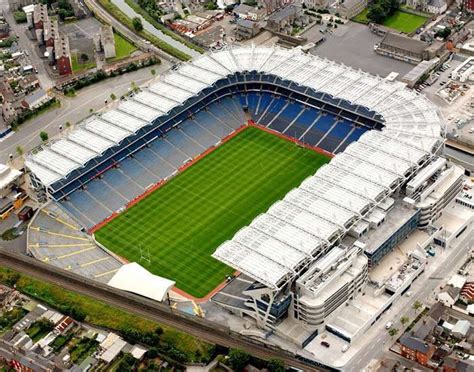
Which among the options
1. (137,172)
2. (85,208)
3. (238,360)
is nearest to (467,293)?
(238,360)

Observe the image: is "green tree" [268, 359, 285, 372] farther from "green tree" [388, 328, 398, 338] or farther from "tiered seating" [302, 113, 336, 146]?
"tiered seating" [302, 113, 336, 146]

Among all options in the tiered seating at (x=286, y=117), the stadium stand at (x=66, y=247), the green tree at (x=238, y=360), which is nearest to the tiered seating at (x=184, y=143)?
the tiered seating at (x=286, y=117)

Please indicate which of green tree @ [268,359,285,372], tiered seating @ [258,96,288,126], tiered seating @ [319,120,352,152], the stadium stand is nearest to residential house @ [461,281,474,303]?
green tree @ [268,359,285,372]

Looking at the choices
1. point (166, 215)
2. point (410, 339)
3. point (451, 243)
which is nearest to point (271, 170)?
point (166, 215)

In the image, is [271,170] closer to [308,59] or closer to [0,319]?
[308,59]

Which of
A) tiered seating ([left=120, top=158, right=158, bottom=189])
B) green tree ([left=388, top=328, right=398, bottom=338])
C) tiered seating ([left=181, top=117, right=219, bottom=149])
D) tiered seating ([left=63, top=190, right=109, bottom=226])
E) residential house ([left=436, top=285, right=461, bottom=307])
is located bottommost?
green tree ([left=388, top=328, right=398, bottom=338])

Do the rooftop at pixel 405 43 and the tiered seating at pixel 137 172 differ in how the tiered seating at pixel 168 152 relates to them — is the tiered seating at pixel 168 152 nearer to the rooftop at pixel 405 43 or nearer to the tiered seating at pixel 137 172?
the tiered seating at pixel 137 172
